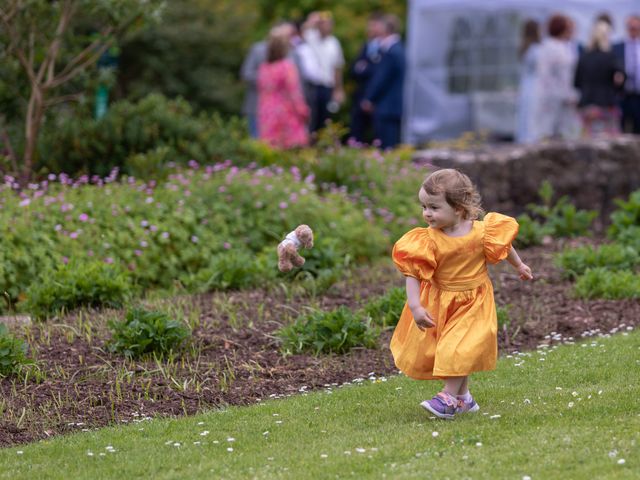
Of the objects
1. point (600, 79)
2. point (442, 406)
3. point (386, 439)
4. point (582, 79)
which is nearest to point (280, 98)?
point (582, 79)

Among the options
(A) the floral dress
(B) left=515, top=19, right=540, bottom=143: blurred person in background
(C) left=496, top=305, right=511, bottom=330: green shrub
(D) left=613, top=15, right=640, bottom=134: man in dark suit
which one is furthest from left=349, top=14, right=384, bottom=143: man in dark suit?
(C) left=496, top=305, right=511, bottom=330: green shrub

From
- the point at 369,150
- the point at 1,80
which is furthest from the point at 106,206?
the point at 369,150

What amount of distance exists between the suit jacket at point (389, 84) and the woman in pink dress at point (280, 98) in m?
1.01

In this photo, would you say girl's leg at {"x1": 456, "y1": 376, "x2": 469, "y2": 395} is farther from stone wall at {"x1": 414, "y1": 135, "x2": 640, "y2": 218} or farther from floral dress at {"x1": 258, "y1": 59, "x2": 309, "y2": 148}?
floral dress at {"x1": 258, "y1": 59, "x2": 309, "y2": 148}

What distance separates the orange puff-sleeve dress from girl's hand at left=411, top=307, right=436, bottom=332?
0.49 feet

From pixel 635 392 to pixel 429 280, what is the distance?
1140 millimetres

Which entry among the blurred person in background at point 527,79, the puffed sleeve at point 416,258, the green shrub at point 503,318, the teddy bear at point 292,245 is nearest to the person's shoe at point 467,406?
the puffed sleeve at point 416,258

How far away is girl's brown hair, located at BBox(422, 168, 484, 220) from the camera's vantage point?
5441mm

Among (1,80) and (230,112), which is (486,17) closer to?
(230,112)

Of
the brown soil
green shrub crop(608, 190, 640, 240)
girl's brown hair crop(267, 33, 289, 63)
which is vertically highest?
girl's brown hair crop(267, 33, 289, 63)

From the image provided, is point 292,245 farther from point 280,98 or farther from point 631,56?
point 631,56

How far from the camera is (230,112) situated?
71.5 ft

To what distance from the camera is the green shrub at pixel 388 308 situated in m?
7.50

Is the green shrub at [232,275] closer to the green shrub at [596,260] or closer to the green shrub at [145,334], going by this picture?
the green shrub at [145,334]
